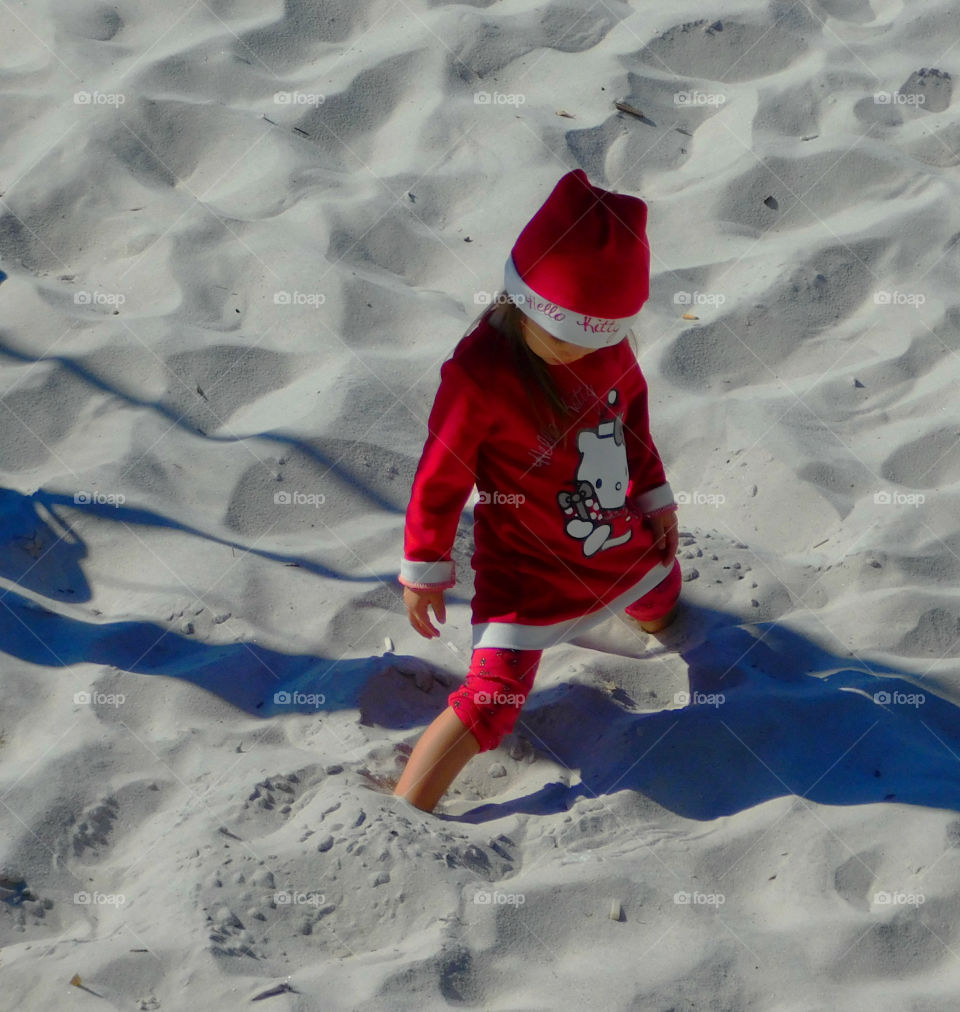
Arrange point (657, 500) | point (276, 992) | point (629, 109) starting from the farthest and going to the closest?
point (629, 109) → point (657, 500) → point (276, 992)

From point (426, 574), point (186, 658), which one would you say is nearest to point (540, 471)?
point (426, 574)

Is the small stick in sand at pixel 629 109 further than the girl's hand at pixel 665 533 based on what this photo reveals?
Yes

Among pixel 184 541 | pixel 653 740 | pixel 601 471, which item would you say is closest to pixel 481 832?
pixel 653 740

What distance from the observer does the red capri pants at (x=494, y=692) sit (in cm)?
225

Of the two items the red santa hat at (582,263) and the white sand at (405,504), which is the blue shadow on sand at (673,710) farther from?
the red santa hat at (582,263)

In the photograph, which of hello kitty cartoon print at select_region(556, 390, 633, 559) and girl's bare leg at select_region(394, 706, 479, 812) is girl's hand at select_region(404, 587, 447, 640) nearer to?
girl's bare leg at select_region(394, 706, 479, 812)

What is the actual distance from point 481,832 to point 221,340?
4.92 feet

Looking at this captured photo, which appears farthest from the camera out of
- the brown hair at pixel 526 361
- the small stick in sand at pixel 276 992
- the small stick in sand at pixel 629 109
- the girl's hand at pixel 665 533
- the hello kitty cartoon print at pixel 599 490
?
the small stick in sand at pixel 629 109

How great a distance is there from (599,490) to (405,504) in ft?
2.06

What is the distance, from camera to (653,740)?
2318mm

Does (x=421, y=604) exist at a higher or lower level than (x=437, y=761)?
higher

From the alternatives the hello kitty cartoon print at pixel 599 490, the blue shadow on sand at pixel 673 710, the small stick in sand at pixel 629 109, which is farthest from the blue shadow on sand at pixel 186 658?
the small stick in sand at pixel 629 109

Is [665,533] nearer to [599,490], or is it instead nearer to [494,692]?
[599,490]

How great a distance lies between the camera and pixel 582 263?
6.64ft
